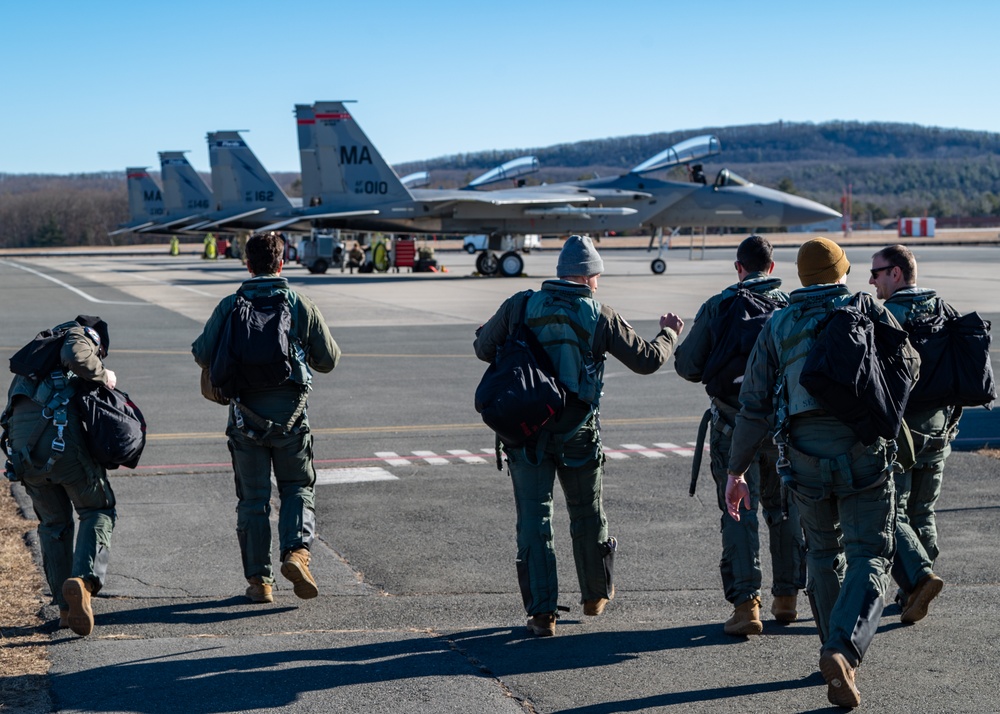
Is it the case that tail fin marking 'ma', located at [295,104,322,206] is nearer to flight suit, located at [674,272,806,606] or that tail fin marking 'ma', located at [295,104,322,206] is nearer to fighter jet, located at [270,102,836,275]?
fighter jet, located at [270,102,836,275]

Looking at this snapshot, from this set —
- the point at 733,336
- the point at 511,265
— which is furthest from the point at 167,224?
the point at 733,336

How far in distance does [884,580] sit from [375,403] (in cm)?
951

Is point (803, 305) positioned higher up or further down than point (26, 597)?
higher up

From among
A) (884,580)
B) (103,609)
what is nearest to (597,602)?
(884,580)

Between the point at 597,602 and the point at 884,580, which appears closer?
the point at 884,580

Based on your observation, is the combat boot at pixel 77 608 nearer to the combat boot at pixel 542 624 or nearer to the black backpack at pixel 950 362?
the combat boot at pixel 542 624

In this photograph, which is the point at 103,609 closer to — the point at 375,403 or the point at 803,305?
the point at 803,305

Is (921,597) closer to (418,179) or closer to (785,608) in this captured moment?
(785,608)

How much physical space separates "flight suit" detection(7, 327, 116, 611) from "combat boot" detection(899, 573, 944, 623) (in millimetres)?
4036

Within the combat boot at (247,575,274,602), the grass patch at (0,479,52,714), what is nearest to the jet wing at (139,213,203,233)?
→ the grass patch at (0,479,52,714)

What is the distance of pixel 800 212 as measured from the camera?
42656 millimetres

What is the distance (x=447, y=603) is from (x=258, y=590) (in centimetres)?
102

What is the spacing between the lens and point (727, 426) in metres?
5.90

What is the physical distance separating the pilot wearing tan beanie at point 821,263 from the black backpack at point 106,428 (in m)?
3.37
